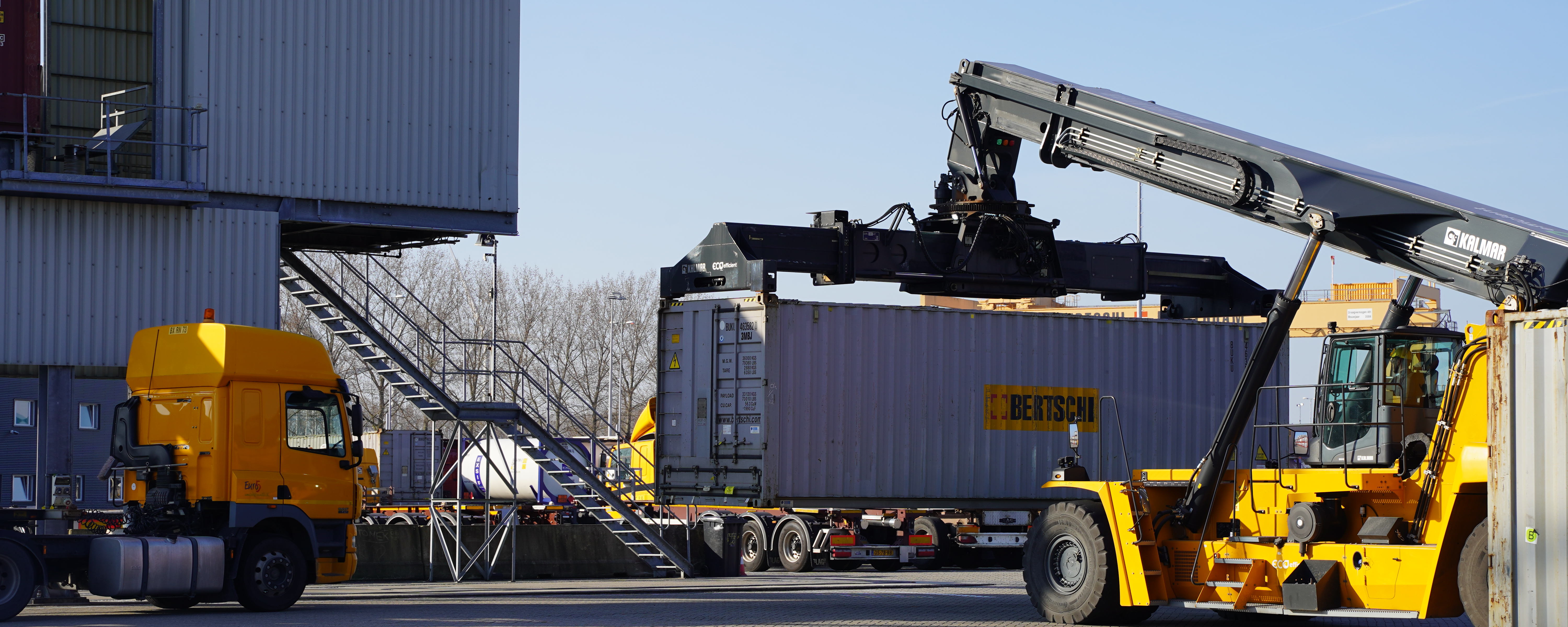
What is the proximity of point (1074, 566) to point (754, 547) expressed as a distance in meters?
12.3

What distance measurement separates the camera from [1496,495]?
9.70 m

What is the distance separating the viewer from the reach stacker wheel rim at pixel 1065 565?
1422cm

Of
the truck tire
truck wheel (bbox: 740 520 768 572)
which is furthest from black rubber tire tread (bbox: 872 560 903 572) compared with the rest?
truck wheel (bbox: 740 520 768 572)

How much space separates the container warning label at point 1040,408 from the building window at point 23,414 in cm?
2322

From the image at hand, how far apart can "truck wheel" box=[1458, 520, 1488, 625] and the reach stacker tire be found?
130 inches

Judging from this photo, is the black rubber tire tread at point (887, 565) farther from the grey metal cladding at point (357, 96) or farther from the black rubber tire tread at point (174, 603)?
the black rubber tire tread at point (174, 603)

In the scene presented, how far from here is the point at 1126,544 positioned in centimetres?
1376

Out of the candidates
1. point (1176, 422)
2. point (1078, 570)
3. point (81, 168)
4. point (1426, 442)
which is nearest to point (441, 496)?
point (81, 168)

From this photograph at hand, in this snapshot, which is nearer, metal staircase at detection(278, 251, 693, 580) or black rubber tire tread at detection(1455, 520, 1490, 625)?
black rubber tire tread at detection(1455, 520, 1490, 625)

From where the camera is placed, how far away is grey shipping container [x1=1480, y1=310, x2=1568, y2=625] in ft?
30.1

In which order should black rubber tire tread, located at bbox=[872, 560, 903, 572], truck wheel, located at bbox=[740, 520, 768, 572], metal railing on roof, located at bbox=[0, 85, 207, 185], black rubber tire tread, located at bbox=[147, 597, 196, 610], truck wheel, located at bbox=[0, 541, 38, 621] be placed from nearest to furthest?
truck wheel, located at bbox=[0, 541, 38, 621] < black rubber tire tread, located at bbox=[147, 597, 196, 610] < metal railing on roof, located at bbox=[0, 85, 207, 185] < black rubber tire tread, located at bbox=[872, 560, 903, 572] < truck wheel, located at bbox=[740, 520, 768, 572]

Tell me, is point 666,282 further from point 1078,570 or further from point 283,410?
point 1078,570

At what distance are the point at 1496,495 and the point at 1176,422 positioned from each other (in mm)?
12554

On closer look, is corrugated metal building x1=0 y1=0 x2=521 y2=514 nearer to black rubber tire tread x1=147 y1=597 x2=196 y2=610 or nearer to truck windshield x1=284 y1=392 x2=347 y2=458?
black rubber tire tread x1=147 y1=597 x2=196 y2=610
